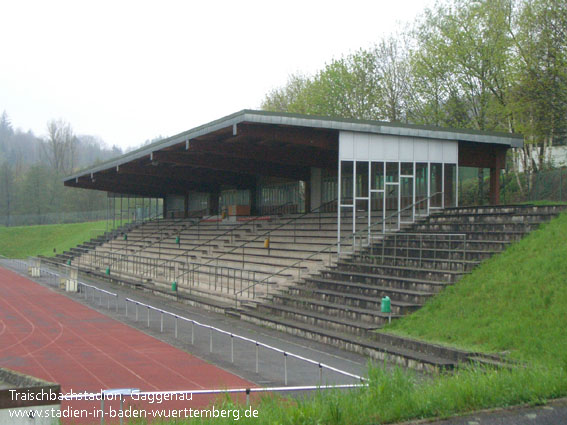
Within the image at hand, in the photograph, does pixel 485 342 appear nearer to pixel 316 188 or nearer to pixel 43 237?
pixel 316 188

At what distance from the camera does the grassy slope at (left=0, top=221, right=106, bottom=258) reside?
6062cm

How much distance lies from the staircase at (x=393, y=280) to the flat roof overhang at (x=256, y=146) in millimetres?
3657

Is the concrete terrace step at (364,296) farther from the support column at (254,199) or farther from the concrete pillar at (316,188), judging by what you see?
the support column at (254,199)

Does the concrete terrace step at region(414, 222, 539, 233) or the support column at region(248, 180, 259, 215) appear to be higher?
the support column at region(248, 180, 259, 215)

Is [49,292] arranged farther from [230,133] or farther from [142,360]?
[142,360]

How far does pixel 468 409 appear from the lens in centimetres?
636

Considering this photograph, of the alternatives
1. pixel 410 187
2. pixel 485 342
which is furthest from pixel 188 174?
pixel 485 342

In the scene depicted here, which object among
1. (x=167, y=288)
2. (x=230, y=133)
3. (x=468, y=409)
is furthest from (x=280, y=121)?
(x=468, y=409)

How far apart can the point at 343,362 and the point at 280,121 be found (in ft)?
31.5

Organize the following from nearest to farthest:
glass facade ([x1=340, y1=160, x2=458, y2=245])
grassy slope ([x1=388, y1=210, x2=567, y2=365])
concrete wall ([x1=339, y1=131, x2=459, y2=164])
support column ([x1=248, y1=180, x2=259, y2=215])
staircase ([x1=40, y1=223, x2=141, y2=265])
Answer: grassy slope ([x1=388, y1=210, x2=567, y2=365])
concrete wall ([x1=339, y1=131, x2=459, y2=164])
glass facade ([x1=340, y1=160, x2=458, y2=245])
support column ([x1=248, y1=180, x2=259, y2=215])
staircase ([x1=40, y1=223, x2=141, y2=265])

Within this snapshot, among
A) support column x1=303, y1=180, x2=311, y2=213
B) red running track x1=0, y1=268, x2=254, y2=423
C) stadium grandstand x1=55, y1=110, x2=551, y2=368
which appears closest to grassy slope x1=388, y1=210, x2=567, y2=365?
stadium grandstand x1=55, y1=110, x2=551, y2=368

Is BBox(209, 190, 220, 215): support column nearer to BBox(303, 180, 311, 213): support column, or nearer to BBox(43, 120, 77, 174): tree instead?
BBox(303, 180, 311, 213): support column

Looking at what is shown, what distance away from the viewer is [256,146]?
2569 cm

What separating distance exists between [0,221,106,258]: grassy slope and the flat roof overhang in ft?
71.2
